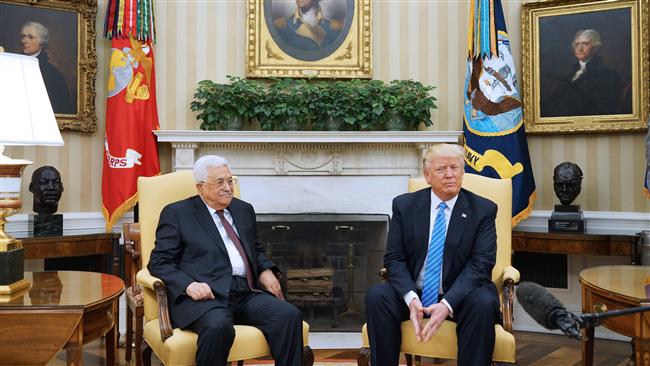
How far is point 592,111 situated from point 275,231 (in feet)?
9.48

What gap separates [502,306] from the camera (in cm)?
291

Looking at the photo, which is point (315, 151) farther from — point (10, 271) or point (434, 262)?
→ point (10, 271)

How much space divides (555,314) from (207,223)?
221 cm

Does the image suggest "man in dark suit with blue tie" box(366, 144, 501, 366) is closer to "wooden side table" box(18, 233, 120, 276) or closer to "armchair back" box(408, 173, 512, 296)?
"armchair back" box(408, 173, 512, 296)

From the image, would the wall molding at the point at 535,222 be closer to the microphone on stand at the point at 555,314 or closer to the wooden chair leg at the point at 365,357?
the wooden chair leg at the point at 365,357

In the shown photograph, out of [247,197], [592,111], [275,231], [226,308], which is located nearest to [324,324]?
[275,231]

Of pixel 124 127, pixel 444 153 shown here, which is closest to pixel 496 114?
pixel 444 153

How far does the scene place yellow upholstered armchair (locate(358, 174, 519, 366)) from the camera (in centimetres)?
262

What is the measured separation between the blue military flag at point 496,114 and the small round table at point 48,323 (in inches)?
135

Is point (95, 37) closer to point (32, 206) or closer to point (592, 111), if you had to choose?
point (32, 206)

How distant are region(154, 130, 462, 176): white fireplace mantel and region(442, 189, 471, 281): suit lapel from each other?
2.06 metres

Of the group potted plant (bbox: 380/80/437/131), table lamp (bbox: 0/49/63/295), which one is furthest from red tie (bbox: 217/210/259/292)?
potted plant (bbox: 380/80/437/131)

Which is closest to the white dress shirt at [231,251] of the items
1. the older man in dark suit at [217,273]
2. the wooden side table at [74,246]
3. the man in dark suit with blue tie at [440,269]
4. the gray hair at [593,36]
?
the older man in dark suit at [217,273]

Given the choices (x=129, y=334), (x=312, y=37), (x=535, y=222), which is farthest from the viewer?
(x=312, y=37)
